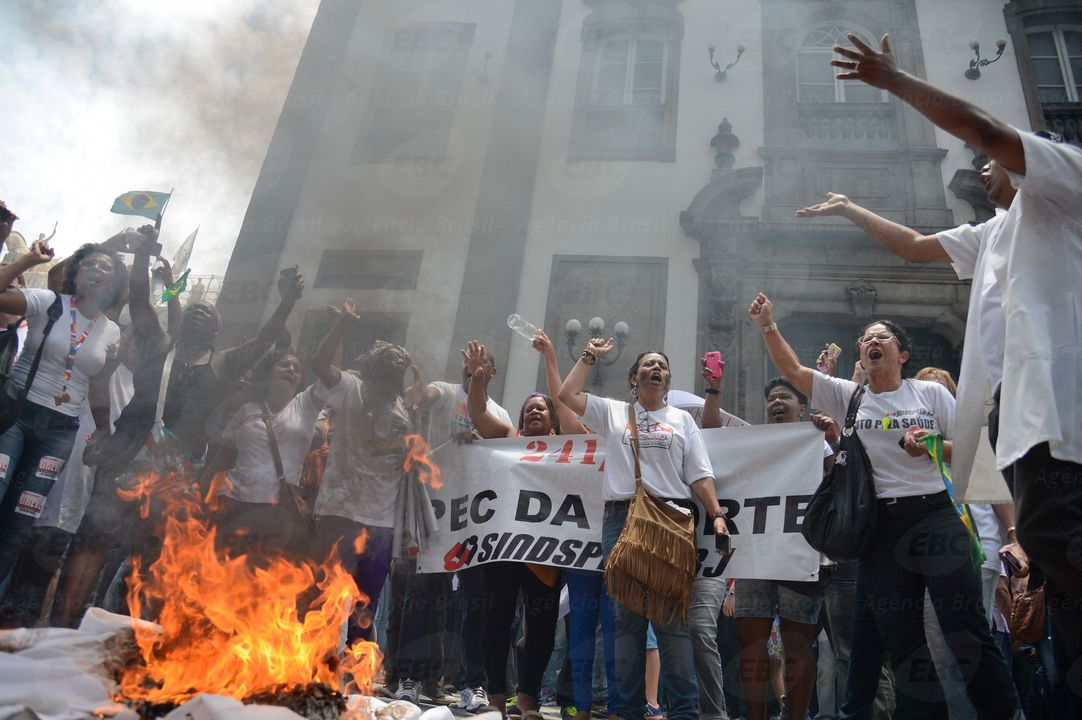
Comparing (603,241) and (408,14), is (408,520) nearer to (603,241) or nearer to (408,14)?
(603,241)

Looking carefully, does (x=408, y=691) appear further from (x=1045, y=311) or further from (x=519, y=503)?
(x=1045, y=311)

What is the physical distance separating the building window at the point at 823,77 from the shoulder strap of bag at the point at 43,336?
9.11 m

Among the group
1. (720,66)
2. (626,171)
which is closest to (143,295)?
(626,171)

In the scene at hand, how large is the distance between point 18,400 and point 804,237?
26.9ft

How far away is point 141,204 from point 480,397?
429 cm

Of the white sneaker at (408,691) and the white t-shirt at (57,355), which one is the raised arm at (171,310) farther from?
the white sneaker at (408,691)

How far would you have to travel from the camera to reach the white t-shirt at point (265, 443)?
3949 mm

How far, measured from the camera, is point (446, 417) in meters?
4.73

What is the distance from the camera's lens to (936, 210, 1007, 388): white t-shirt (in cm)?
207

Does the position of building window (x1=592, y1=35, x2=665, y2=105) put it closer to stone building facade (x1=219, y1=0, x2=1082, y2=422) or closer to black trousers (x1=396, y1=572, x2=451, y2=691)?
stone building facade (x1=219, y1=0, x2=1082, y2=422)

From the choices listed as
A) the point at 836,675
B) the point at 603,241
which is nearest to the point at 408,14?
the point at 603,241

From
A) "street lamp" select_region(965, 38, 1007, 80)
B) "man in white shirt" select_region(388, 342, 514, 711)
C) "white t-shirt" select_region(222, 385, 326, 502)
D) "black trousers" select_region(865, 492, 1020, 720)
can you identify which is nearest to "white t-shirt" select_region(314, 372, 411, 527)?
"white t-shirt" select_region(222, 385, 326, 502)

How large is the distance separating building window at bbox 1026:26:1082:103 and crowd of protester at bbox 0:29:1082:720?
8.13m

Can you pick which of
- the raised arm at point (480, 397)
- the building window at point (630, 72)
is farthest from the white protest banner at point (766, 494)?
the building window at point (630, 72)
